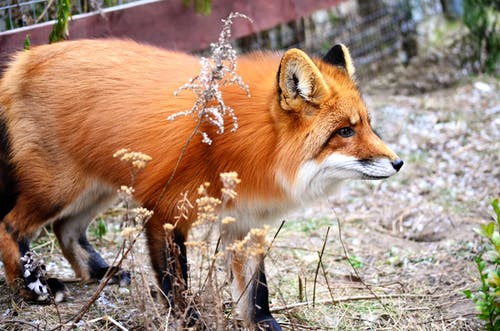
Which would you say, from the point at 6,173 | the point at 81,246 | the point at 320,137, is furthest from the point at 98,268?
the point at 320,137

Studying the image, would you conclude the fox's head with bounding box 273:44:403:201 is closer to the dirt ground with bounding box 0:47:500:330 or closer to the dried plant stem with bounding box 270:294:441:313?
the dirt ground with bounding box 0:47:500:330

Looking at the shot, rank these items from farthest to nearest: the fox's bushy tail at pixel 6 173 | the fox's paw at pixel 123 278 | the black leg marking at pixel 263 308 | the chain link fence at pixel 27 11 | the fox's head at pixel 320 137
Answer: the chain link fence at pixel 27 11 → the fox's paw at pixel 123 278 → the fox's bushy tail at pixel 6 173 → the black leg marking at pixel 263 308 → the fox's head at pixel 320 137

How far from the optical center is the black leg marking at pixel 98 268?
5.14 metres

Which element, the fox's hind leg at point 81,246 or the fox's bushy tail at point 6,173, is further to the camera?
the fox's hind leg at point 81,246

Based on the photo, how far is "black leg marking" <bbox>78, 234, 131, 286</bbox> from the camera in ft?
16.9

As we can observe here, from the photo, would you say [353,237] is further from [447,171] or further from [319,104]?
[319,104]

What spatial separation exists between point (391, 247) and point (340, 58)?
2447mm

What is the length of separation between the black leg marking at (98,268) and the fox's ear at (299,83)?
1.94 metres

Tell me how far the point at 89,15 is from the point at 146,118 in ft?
7.60

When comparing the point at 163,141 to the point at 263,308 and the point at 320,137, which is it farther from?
the point at 263,308

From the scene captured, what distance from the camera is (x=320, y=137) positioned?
4.01 metres

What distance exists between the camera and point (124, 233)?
329 centimetres

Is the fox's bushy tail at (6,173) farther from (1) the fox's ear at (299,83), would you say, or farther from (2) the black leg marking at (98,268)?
(1) the fox's ear at (299,83)

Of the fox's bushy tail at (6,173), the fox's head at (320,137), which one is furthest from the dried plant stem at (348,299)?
the fox's bushy tail at (6,173)
